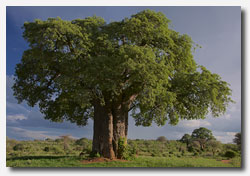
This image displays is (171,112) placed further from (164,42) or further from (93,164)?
(93,164)

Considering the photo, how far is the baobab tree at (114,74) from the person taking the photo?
13.2m

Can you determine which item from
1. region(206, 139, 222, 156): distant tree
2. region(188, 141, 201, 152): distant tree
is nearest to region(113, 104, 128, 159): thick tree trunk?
region(206, 139, 222, 156): distant tree

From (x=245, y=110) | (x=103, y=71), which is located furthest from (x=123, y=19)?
(x=245, y=110)

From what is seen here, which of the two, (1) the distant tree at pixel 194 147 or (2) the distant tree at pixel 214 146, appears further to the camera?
(1) the distant tree at pixel 194 147

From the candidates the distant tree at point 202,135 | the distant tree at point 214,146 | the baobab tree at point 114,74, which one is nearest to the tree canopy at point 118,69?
the baobab tree at point 114,74

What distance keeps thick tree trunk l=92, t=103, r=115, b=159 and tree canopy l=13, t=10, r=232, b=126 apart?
0.70 metres

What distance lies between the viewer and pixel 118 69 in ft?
42.3

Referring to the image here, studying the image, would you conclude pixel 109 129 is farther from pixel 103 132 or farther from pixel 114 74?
pixel 114 74

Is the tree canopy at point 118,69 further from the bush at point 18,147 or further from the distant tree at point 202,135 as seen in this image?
the distant tree at point 202,135

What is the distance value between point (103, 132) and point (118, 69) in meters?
4.59

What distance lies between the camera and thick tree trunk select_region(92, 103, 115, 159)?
49.1 ft

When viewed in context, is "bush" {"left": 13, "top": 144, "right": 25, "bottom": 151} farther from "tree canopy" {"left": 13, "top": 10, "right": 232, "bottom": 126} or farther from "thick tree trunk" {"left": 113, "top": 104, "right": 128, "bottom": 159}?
"thick tree trunk" {"left": 113, "top": 104, "right": 128, "bottom": 159}

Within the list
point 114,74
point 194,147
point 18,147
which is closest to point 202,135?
point 194,147

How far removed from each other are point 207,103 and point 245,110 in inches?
152
